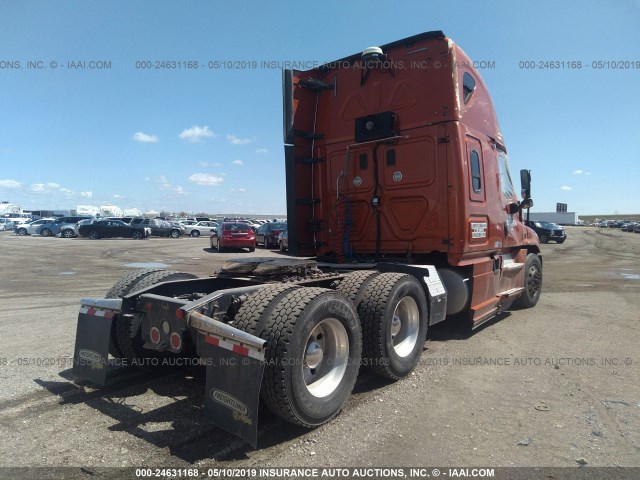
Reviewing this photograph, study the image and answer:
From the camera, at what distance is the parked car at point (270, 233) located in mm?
24844

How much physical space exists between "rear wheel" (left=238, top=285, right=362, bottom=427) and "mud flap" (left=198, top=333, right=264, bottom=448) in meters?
0.20

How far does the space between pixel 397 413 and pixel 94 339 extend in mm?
2759

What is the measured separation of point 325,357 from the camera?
3812 millimetres

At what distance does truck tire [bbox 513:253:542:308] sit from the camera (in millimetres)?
8078

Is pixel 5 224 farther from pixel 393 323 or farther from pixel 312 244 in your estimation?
pixel 393 323

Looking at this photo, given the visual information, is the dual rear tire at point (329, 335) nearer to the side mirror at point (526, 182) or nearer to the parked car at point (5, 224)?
the side mirror at point (526, 182)

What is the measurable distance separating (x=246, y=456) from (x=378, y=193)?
3929 mm

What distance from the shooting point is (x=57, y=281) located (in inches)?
455

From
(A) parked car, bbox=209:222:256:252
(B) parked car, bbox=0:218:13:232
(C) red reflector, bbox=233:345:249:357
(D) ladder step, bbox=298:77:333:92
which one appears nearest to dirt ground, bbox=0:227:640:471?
(C) red reflector, bbox=233:345:249:357

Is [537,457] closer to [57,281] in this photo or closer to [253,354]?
[253,354]

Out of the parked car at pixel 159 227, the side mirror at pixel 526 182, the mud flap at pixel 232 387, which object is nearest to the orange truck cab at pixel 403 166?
the side mirror at pixel 526 182

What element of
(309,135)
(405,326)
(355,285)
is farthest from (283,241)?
(355,285)

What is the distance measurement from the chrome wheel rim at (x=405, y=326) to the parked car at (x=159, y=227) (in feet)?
117

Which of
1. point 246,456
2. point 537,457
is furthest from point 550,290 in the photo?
point 246,456
